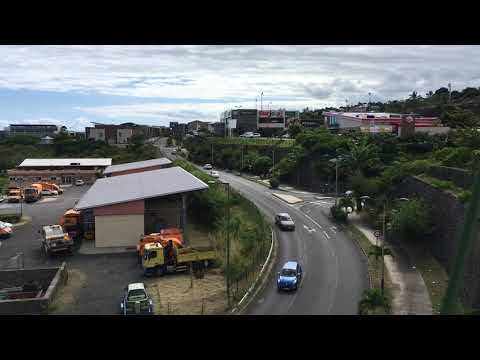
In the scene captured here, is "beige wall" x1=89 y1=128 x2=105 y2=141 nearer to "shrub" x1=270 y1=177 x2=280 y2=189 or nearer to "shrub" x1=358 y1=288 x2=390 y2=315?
"shrub" x1=270 y1=177 x2=280 y2=189

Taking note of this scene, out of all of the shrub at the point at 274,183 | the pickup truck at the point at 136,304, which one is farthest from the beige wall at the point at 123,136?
the pickup truck at the point at 136,304

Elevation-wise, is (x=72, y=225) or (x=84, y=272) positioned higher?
(x=72, y=225)

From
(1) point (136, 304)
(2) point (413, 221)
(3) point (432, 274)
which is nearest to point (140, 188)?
(1) point (136, 304)

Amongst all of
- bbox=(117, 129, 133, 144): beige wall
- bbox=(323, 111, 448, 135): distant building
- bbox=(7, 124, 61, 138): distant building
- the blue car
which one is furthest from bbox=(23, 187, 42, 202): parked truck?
bbox=(7, 124, 61, 138): distant building

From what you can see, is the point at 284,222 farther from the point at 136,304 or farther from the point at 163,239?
the point at 136,304
